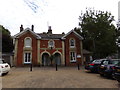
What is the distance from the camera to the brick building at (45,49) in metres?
24.7

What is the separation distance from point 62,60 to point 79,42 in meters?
5.32

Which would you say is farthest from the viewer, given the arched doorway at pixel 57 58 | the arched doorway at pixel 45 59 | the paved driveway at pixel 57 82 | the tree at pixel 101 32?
the arched doorway at pixel 57 58

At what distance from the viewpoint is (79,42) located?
27.2 metres

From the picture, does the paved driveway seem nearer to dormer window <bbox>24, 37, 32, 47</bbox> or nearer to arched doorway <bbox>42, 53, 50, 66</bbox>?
dormer window <bbox>24, 37, 32, 47</bbox>

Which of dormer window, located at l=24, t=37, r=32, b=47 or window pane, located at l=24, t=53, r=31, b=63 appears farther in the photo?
dormer window, located at l=24, t=37, r=32, b=47

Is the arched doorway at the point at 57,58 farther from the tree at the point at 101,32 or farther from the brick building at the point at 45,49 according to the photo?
the tree at the point at 101,32

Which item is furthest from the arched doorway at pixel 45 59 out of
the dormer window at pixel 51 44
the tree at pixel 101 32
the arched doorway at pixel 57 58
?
the tree at pixel 101 32

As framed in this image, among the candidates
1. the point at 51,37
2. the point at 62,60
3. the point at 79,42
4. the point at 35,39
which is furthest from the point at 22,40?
the point at 79,42

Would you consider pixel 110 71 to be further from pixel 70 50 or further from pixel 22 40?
pixel 22 40

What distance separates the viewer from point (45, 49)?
25.6m

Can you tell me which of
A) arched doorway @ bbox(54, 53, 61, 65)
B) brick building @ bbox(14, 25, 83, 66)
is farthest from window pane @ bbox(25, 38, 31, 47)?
arched doorway @ bbox(54, 53, 61, 65)

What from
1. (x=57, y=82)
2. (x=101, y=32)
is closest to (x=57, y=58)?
(x=101, y=32)

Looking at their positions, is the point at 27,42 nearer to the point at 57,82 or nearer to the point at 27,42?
the point at 27,42

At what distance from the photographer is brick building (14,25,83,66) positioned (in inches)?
971
